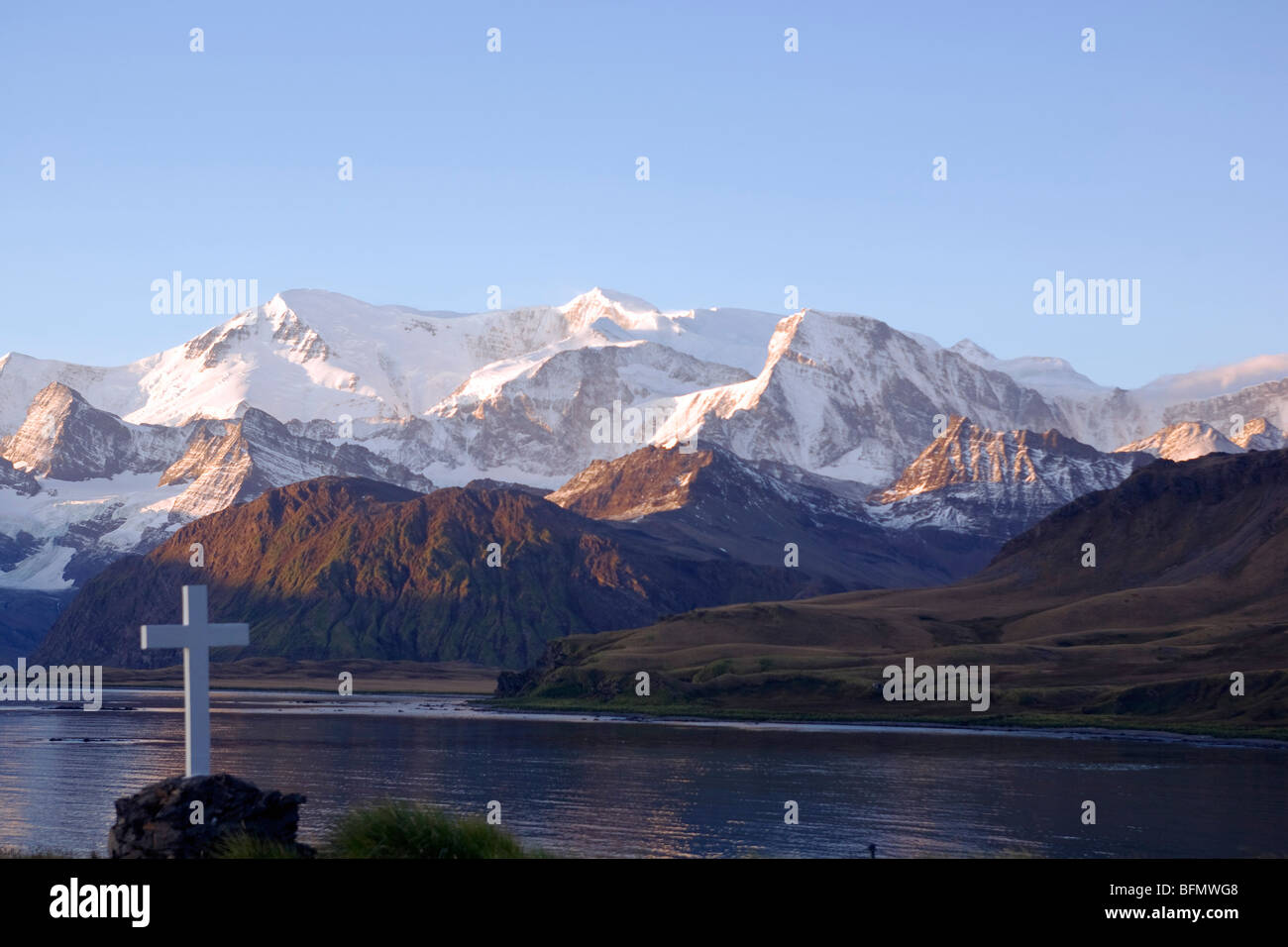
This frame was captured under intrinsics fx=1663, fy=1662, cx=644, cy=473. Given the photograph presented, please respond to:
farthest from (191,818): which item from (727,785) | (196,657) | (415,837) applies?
(727,785)

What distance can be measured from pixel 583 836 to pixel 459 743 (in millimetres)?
79964

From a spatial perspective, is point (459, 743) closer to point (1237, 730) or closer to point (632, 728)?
point (632, 728)

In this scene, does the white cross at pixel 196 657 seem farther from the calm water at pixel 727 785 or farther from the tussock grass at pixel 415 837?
the calm water at pixel 727 785

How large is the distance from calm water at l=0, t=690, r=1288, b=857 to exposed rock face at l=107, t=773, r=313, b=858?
1002 inches

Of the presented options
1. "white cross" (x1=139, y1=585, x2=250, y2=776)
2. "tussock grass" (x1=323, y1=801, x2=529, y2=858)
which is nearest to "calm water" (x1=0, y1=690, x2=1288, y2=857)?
"white cross" (x1=139, y1=585, x2=250, y2=776)

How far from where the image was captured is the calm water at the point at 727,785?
87.6 meters

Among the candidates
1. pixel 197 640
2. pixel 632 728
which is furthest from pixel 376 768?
pixel 197 640

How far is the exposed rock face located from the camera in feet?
111

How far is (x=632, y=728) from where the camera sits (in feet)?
642

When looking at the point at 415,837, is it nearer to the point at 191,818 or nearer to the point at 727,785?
the point at 191,818

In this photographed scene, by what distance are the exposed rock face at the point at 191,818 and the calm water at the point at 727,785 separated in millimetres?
25449

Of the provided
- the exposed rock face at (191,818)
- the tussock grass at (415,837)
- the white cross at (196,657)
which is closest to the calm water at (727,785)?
the white cross at (196,657)

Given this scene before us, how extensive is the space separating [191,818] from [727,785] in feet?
289
